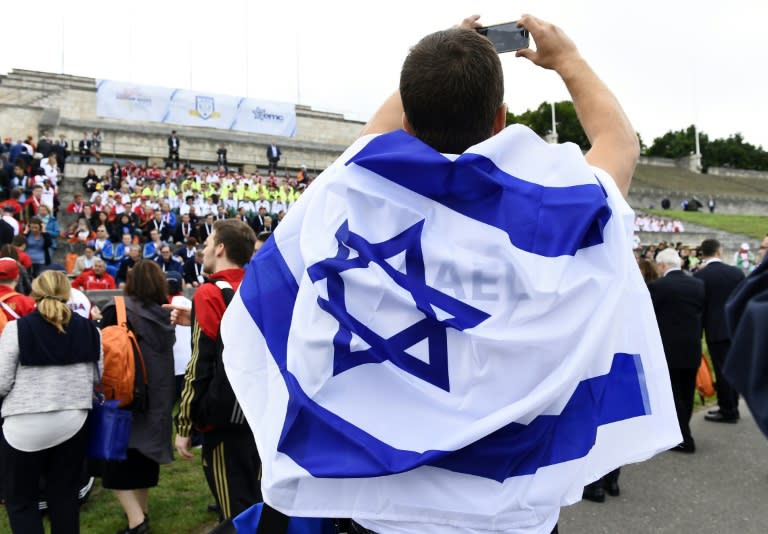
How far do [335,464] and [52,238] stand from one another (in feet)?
49.9

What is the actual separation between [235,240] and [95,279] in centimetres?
1049

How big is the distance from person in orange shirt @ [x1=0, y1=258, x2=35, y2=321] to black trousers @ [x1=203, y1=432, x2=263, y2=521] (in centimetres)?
236

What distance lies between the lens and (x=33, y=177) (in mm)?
18344

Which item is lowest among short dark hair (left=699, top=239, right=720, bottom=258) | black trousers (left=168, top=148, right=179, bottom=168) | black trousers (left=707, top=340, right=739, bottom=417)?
black trousers (left=707, top=340, right=739, bottom=417)

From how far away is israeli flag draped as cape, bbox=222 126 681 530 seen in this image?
129 centimetres

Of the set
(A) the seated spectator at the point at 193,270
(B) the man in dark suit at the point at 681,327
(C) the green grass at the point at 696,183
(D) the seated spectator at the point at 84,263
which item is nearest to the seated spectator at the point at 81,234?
(D) the seated spectator at the point at 84,263

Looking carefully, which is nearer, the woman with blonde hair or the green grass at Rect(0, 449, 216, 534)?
the woman with blonde hair

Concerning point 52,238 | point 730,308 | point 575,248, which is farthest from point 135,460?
point 52,238

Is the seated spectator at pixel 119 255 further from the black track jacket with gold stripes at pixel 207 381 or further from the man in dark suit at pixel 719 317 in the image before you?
the black track jacket with gold stripes at pixel 207 381

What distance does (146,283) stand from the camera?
15.2ft

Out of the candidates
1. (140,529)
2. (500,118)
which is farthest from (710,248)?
(500,118)

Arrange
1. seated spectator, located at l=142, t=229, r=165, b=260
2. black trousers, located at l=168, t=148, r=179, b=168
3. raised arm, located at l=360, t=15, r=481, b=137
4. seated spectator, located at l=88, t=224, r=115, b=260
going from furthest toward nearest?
black trousers, located at l=168, t=148, r=179, b=168 < seated spectator, located at l=142, t=229, r=165, b=260 < seated spectator, located at l=88, t=224, r=115, b=260 < raised arm, located at l=360, t=15, r=481, b=137

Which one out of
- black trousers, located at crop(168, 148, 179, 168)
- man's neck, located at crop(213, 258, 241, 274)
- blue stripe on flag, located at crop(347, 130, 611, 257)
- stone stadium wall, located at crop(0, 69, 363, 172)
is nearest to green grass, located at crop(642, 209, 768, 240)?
stone stadium wall, located at crop(0, 69, 363, 172)

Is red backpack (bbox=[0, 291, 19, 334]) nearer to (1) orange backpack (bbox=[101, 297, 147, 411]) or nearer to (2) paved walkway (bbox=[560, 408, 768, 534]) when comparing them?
(1) orange backpack (bbox=[101, 297, 147, 411])
